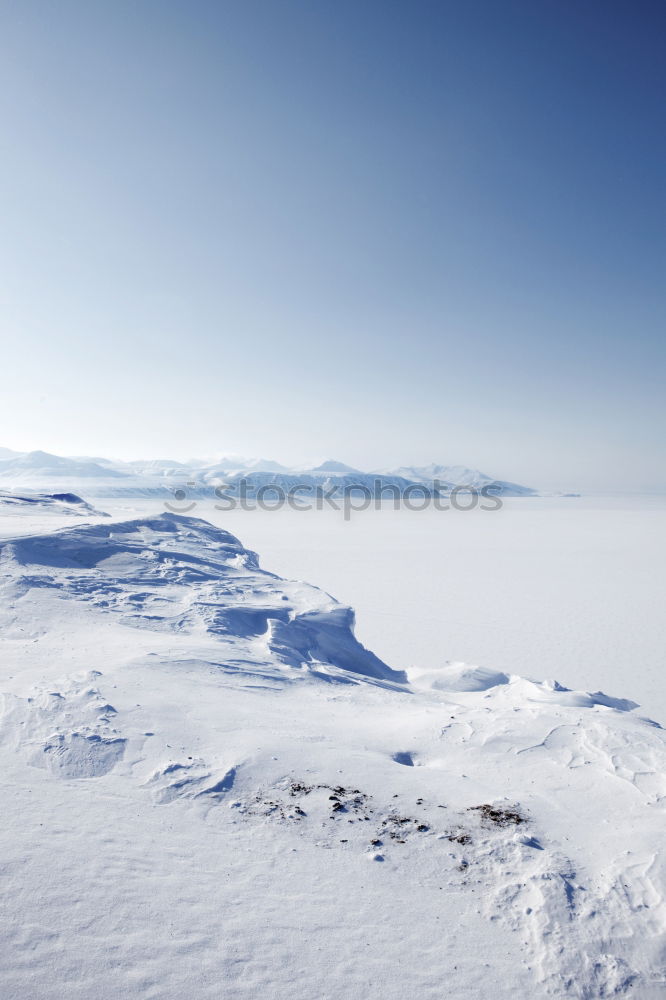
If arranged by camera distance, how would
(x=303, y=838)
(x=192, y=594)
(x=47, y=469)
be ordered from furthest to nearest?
1. (x=47, y=469)
2. (x=192, y=594)
3. (x=303, y=838)

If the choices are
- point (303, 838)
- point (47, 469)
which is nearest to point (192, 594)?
point (303, 838)

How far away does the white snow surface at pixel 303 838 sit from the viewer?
7.18 feet

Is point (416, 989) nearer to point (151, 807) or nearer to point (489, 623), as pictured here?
point (151, 807)

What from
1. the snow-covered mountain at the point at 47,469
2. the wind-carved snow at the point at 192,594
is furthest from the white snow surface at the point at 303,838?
the snow-covered mountain at the point at 47,469

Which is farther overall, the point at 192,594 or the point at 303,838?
the point at 192,594

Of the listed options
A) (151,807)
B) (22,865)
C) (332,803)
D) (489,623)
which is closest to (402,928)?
(332,803)

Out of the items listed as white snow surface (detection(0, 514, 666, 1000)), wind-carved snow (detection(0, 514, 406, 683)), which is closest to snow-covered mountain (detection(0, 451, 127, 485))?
wind-carved snow (detection(0, 514, 406, 683))

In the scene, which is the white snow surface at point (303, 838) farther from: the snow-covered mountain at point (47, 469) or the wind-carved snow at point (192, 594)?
the snow-covered mountain at point (47, 469)

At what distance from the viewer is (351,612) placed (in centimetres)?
934

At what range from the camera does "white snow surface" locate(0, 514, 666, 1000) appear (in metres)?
2.19

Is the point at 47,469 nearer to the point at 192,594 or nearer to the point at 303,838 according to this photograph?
the point at 192,594

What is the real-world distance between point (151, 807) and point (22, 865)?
0.74 meters

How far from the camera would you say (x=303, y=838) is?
2.95 m

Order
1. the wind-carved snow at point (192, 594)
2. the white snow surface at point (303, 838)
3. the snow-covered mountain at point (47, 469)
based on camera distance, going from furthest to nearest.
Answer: the snow-covered mountain at point (47, 469), the wind-carved snow at point (192, 594), the white snow surface at point (303, 838)
